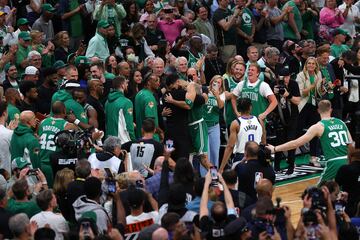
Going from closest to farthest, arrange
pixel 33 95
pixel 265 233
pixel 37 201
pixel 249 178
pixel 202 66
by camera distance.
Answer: pixel 265 233 < pixel 37 201 < pixel 249 178 < pixel 33 95 < pixel 202 66

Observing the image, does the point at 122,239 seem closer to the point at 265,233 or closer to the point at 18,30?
the point at 265,233

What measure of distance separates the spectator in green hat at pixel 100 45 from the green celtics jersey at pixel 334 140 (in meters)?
5.72

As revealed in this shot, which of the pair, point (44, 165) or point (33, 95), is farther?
point (33, 95)

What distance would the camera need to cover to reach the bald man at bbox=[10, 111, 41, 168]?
1499 centimetres

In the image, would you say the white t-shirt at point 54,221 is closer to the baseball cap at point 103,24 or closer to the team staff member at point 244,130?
the team staff member at point 244,130

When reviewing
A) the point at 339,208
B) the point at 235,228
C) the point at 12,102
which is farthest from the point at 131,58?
the point at 235,228

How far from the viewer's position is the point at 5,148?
1541 centimetres

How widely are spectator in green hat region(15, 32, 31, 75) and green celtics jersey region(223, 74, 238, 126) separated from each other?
338 centimetres

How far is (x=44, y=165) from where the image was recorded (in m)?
15.2

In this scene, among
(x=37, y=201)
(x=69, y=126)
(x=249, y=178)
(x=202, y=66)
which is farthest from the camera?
(x=202, y=66)

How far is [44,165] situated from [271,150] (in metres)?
3.01

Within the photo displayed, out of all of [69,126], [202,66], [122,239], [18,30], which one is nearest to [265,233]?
[122,239]

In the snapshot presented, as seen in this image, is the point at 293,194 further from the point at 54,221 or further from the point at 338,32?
the point at 54,221

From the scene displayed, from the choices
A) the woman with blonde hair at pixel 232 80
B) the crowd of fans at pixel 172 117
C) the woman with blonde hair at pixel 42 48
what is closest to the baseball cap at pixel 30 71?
the crowd of fans at pixel 172 117
